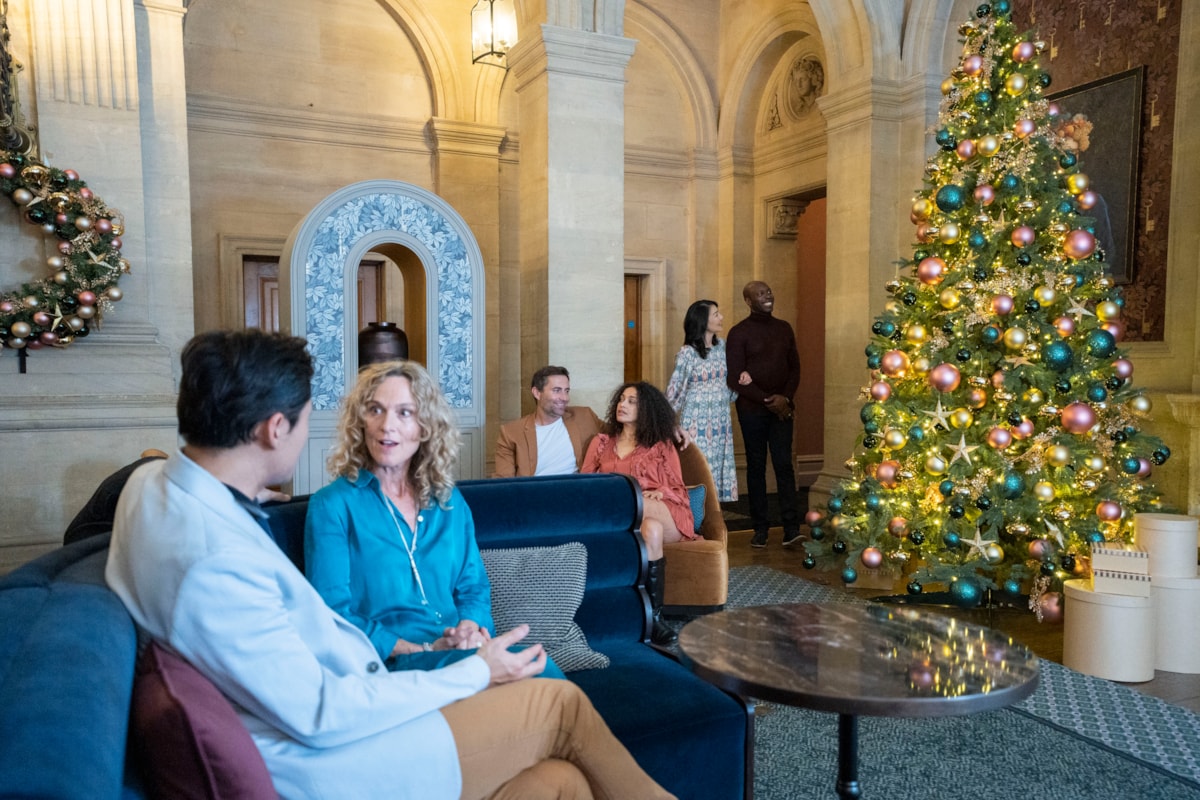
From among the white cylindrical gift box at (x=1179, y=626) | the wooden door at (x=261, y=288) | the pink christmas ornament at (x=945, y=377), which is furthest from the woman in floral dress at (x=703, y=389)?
the wooden door at (x=261, y=288)

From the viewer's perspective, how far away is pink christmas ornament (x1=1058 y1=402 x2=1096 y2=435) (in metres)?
4.37

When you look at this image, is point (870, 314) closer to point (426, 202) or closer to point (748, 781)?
point (426, 202)

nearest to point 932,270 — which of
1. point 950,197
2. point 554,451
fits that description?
point 950,197

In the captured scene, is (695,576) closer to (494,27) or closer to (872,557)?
(872,557)

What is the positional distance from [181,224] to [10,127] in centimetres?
105

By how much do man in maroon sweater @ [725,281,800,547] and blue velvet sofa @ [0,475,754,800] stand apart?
3636 millimetres

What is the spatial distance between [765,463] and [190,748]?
5.65 meters

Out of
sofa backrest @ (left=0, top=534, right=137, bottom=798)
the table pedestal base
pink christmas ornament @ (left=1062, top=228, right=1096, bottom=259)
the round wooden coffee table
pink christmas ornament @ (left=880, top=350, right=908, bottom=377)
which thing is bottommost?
the table pedestal base

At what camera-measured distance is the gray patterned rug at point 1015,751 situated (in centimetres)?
271

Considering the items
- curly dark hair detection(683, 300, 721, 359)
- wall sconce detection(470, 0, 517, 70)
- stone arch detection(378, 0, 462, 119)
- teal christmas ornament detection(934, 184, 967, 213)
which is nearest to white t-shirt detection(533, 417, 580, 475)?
curly dark hair detection(683, 300, 721, 359)

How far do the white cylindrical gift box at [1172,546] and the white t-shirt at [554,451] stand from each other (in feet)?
9.31

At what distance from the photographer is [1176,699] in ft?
11.3

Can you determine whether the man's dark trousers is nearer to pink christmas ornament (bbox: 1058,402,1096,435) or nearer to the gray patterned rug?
pink christmas ornament (bbox: 1058,402,1096,435)

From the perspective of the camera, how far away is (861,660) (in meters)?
2.06
